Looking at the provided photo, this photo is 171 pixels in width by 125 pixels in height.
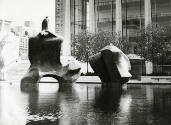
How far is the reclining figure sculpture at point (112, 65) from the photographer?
835 inches

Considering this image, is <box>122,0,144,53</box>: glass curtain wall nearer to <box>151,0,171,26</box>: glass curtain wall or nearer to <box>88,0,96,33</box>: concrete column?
<box>151,0,171,26</box>: glass curtain wall

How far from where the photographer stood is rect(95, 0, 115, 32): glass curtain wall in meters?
53.4

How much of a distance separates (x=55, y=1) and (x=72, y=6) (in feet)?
40.6

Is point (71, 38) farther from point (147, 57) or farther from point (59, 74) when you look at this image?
point (59, 74)

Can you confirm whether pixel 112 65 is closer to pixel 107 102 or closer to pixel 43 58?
pixel 43 58

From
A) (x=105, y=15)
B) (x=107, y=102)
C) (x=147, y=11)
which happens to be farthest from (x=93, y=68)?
(x=105, y=15)

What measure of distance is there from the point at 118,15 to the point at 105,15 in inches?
162

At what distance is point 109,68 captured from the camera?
71.0 ft

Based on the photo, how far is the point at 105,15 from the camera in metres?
55.2

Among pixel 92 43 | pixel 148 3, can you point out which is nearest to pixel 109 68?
pixel 92 43

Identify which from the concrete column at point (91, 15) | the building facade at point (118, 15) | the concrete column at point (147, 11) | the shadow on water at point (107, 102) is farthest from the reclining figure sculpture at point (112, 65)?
the concrete column at point (91, 15)

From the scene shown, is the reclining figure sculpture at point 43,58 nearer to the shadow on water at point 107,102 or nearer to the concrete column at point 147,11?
the shadow on water at point 107,102

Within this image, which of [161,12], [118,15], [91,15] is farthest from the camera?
[91,15]

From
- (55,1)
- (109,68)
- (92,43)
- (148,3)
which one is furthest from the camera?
(55,1)
